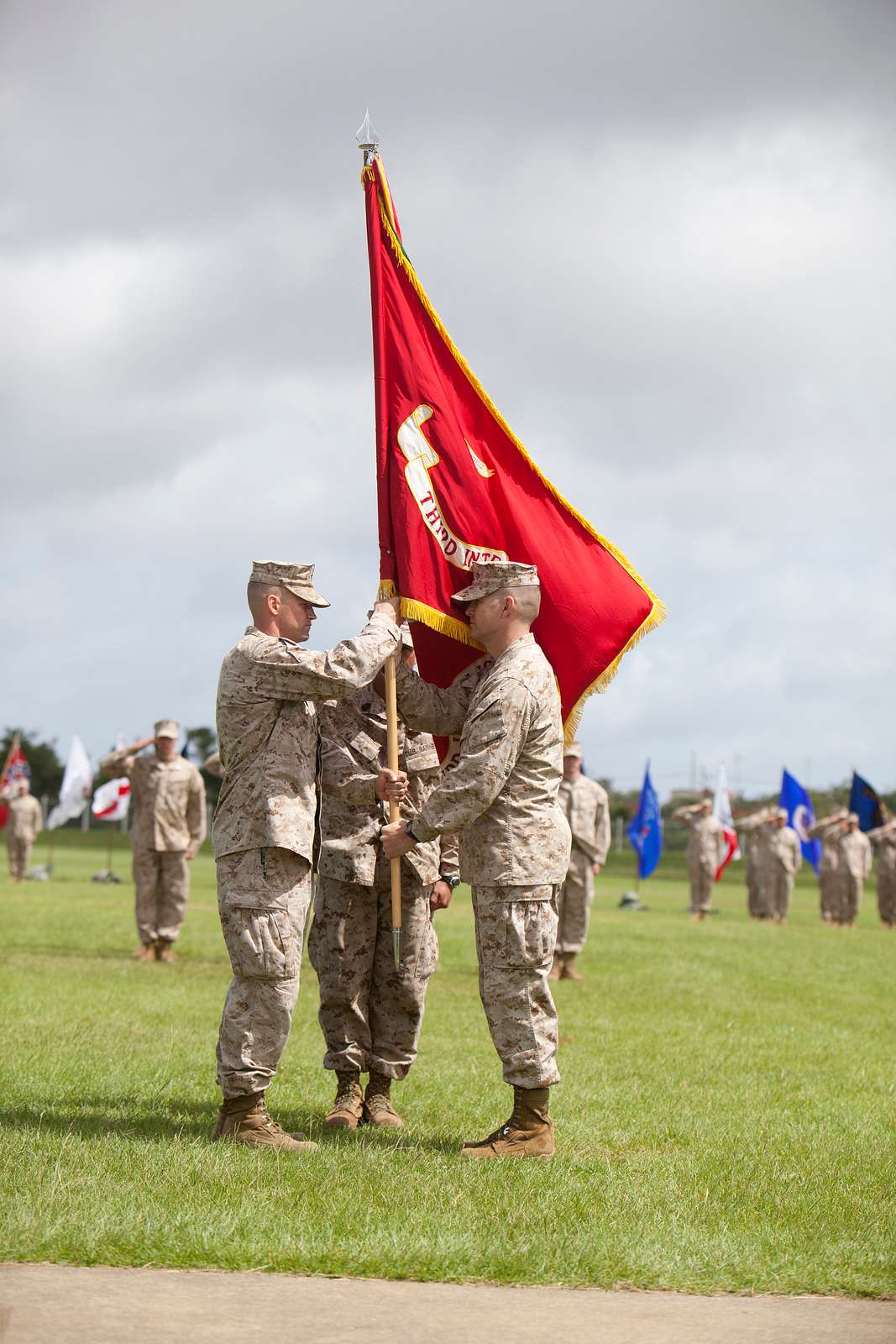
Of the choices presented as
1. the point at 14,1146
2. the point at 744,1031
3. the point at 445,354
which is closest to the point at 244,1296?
the point at 14,1146

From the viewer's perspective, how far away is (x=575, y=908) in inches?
646

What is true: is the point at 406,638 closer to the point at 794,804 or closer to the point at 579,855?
the point at 579,855

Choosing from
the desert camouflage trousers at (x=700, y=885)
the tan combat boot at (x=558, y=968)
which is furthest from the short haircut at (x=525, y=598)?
the desert camouflage trousers at (x=700, y=885)

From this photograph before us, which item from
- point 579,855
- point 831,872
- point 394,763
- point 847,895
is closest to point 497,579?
point 394,763

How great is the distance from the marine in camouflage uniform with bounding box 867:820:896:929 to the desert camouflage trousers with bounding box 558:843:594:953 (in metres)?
21.4

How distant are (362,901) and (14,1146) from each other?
2082 mm

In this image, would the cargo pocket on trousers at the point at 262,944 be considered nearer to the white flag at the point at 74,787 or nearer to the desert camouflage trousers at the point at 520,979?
the desert camouflage trousers at the point at 520,979

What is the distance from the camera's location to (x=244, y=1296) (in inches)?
177

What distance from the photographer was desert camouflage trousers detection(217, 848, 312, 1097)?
6.88 meters

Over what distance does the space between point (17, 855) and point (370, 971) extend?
3180 centimetres

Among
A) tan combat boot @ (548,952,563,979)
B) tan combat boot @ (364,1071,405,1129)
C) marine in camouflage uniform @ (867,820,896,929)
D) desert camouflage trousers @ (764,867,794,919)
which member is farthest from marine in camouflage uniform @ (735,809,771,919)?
tan combat boot @ (364,1071,405,1129)

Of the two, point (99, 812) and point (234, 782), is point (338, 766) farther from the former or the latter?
point (99, 812)

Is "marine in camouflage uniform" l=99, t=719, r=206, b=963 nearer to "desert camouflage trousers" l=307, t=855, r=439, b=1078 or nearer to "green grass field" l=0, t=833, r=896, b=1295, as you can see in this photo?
"green grass field" l=0, t=833, r=896, b=1295

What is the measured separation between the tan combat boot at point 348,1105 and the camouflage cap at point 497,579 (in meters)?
2.50
